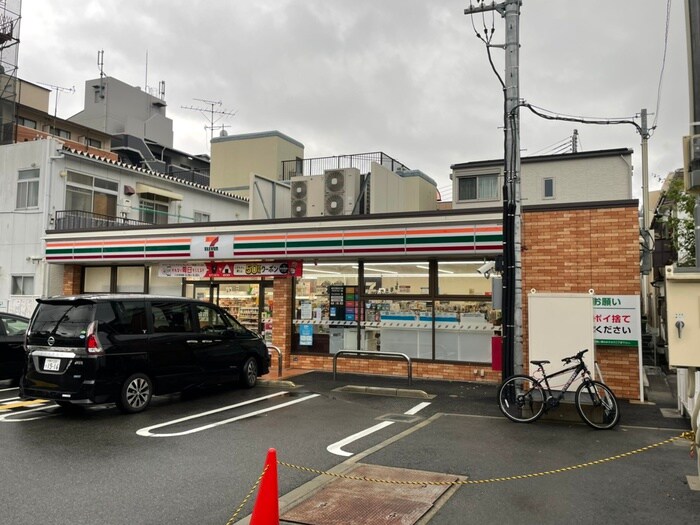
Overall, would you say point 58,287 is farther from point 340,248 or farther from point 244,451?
point 244,451

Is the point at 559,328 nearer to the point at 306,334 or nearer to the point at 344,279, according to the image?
the point at 344,279

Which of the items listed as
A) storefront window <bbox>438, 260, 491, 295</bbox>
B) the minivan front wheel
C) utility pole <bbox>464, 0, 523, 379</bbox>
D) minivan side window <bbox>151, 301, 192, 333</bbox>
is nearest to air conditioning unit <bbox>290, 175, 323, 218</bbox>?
storefront window <bbox>438, 260, 491, 295</bbox>

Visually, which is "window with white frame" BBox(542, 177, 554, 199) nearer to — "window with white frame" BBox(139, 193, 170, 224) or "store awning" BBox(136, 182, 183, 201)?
"store awning" BBox(136, 182, 183, 201)

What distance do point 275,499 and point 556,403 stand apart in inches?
221

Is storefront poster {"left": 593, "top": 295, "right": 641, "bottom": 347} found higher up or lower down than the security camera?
lower down

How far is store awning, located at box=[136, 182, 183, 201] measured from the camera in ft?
68.3

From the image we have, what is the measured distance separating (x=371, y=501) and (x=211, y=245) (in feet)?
Result: 34.1

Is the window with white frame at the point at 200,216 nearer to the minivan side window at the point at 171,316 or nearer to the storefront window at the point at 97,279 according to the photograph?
the storefront window at the point at 97,279

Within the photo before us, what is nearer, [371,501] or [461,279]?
[371,501]

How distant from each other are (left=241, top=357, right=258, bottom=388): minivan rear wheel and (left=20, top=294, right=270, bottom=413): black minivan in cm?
90

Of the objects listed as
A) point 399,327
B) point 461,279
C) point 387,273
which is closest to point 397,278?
point 387,273

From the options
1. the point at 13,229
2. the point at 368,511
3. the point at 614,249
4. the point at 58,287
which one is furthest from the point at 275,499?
the point at 13,229

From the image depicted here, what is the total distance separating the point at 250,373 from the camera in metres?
11.6

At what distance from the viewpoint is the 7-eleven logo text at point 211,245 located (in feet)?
47.1
